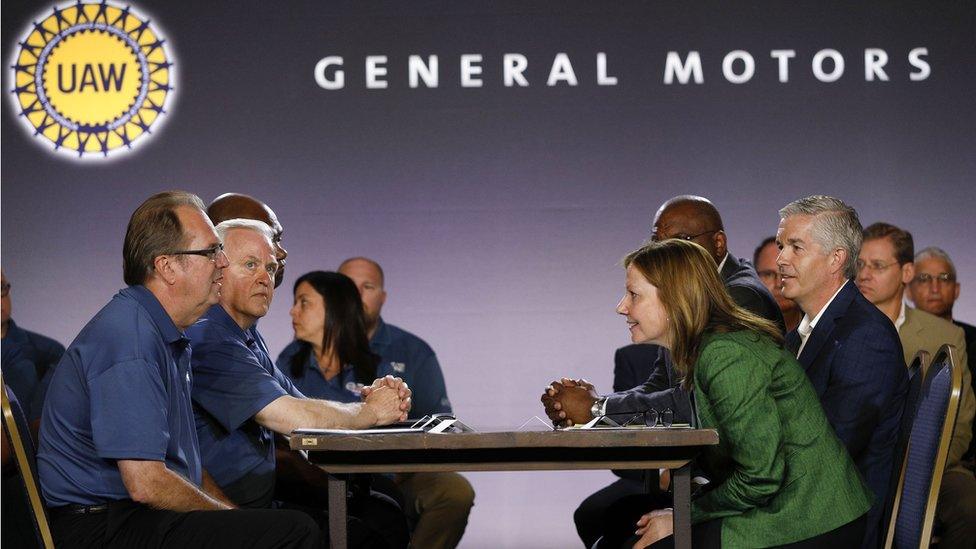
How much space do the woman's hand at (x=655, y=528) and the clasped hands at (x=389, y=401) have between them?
Result: 682mm

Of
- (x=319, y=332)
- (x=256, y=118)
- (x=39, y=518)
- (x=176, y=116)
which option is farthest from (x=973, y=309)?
(x=39, y=518)

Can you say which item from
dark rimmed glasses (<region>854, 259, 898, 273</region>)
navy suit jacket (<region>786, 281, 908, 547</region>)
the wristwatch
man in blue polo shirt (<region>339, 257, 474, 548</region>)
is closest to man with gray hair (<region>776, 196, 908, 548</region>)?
navy suit jacket (<region>786, 281, 908, 547</region>)

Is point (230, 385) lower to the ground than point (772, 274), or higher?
lower

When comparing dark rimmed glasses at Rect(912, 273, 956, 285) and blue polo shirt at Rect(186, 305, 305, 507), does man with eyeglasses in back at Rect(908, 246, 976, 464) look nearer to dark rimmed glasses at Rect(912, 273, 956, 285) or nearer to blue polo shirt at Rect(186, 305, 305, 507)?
dark rimmed glasses at Rect(912, 273, 956, 285)

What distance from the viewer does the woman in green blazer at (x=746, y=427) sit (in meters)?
2.45

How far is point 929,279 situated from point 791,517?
301 cm

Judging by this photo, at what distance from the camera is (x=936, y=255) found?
5207 millimetres

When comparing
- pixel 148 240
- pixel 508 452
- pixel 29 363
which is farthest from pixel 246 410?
pixel 29 363

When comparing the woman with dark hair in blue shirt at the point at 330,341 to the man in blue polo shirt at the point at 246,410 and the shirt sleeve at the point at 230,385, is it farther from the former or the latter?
the shirt sleeve at the point at 230,385

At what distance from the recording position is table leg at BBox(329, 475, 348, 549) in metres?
2.44

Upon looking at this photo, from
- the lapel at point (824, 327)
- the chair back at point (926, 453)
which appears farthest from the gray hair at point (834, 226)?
the chair back at point (926, 453)

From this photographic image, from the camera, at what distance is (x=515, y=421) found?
537 centimetres

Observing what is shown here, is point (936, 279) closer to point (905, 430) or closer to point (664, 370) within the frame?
point (664, 370)

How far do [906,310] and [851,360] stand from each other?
6.88ft
